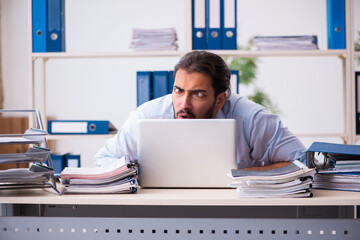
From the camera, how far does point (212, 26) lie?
2.67m

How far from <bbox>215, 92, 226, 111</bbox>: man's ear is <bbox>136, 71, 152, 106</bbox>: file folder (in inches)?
28.4

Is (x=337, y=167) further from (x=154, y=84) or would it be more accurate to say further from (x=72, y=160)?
(x=72, y=160)

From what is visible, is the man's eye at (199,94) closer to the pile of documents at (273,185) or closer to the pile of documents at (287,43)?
the pile of documents at (273,185)

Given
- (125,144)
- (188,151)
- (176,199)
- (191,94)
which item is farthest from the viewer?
(125,144)

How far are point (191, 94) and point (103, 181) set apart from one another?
615 mm

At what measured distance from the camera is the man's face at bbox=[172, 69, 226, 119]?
180cm

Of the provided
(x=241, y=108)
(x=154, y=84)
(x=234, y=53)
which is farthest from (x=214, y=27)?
(x=241, y=108)

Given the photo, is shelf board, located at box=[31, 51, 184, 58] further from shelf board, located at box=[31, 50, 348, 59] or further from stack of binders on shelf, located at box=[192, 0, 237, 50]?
stack of binders on shelf, located at box=[192, 0, 237, 50]

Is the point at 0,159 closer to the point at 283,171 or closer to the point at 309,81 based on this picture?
the point at 283,171

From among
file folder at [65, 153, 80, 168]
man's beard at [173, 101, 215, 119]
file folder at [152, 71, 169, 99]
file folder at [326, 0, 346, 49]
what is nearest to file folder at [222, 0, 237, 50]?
file folder at [152, 71, 169, 99]

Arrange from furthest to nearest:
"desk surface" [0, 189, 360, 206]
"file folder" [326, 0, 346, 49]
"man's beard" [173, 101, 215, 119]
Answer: "file folder" [326, 0, 346, 49], "man's beard" [173, 101, 215, 119], "desk surface" [0, 189, 360, 206]

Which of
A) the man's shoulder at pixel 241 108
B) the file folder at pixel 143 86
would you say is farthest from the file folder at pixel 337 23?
the file folder at pixel 143 86

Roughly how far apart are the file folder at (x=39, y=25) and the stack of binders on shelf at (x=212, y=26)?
0.89 metres

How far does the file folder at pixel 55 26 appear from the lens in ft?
8.82
